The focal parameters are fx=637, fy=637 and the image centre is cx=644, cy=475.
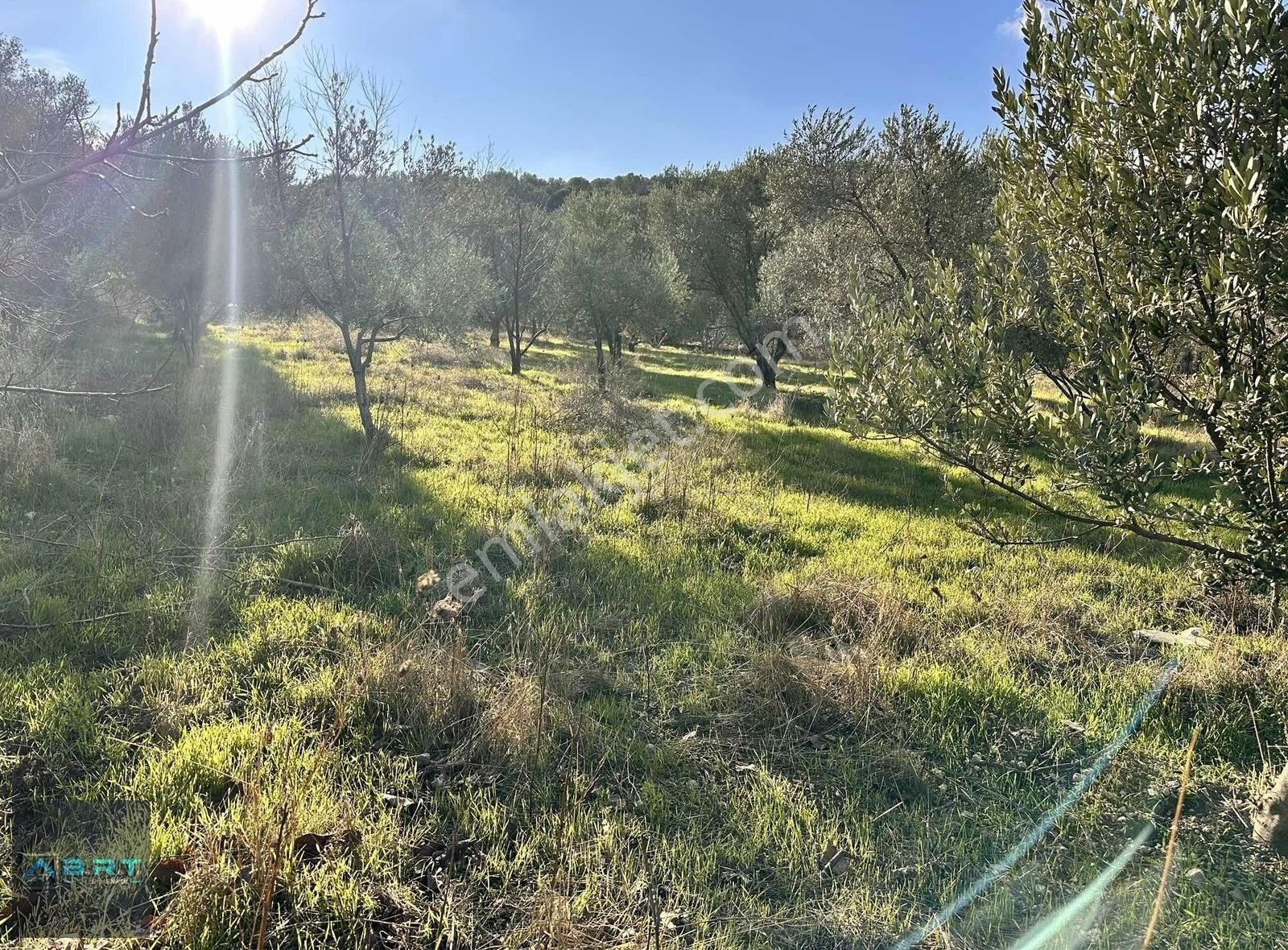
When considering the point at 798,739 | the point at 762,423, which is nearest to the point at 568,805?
the point at 798,739

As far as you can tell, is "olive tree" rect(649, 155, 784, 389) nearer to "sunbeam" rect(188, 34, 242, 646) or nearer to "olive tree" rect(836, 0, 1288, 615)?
"sunbeam" rect(188, 34, 242, 646)

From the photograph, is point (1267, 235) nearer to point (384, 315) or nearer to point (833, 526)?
point (833, 526)

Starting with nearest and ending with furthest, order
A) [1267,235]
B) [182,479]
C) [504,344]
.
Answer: [1267,235]
[182,479]
[504,344]

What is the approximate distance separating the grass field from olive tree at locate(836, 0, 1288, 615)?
156cm

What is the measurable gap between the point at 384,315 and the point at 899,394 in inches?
442

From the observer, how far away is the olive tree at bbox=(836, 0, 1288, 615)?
2.49 meters

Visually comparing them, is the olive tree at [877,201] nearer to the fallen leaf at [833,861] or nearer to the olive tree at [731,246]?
the fallen leaf at [833,861]

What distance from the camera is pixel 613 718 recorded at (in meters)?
4.12

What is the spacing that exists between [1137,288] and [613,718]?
361cm

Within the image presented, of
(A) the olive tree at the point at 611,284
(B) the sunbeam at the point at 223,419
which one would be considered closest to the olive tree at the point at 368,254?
(B) the sunbeam at the point at 223,419

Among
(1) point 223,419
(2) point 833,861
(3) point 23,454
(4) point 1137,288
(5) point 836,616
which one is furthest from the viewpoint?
(1) point 223,419

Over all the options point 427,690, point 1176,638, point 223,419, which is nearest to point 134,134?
point 427,690

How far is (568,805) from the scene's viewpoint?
11.1 feet

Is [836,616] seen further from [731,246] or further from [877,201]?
[731,246]
